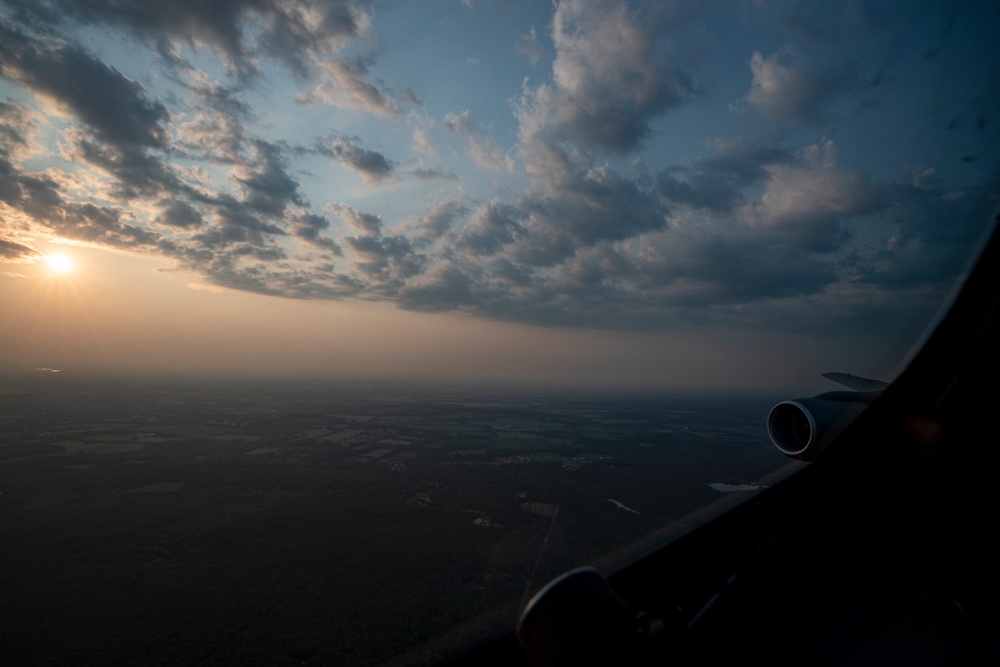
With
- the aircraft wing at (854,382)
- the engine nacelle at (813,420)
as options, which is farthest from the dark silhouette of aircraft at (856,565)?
the aircraft wing at (854,382)

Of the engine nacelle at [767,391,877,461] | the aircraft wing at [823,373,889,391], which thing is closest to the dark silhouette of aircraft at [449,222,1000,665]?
the engine nacelle at [767,391,877,461]

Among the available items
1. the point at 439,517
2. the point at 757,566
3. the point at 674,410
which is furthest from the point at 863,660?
the point at 674,410

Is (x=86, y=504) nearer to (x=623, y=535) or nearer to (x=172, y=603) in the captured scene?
(x=172, y=603)

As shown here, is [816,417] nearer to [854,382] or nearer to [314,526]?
[854,382]

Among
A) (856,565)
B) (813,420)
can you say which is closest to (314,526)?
(813,420)

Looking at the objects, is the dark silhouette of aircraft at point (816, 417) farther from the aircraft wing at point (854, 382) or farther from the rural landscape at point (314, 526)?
the rural landscape at point (314, 526)

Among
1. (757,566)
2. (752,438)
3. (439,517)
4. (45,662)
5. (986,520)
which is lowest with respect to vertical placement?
(45,662)
